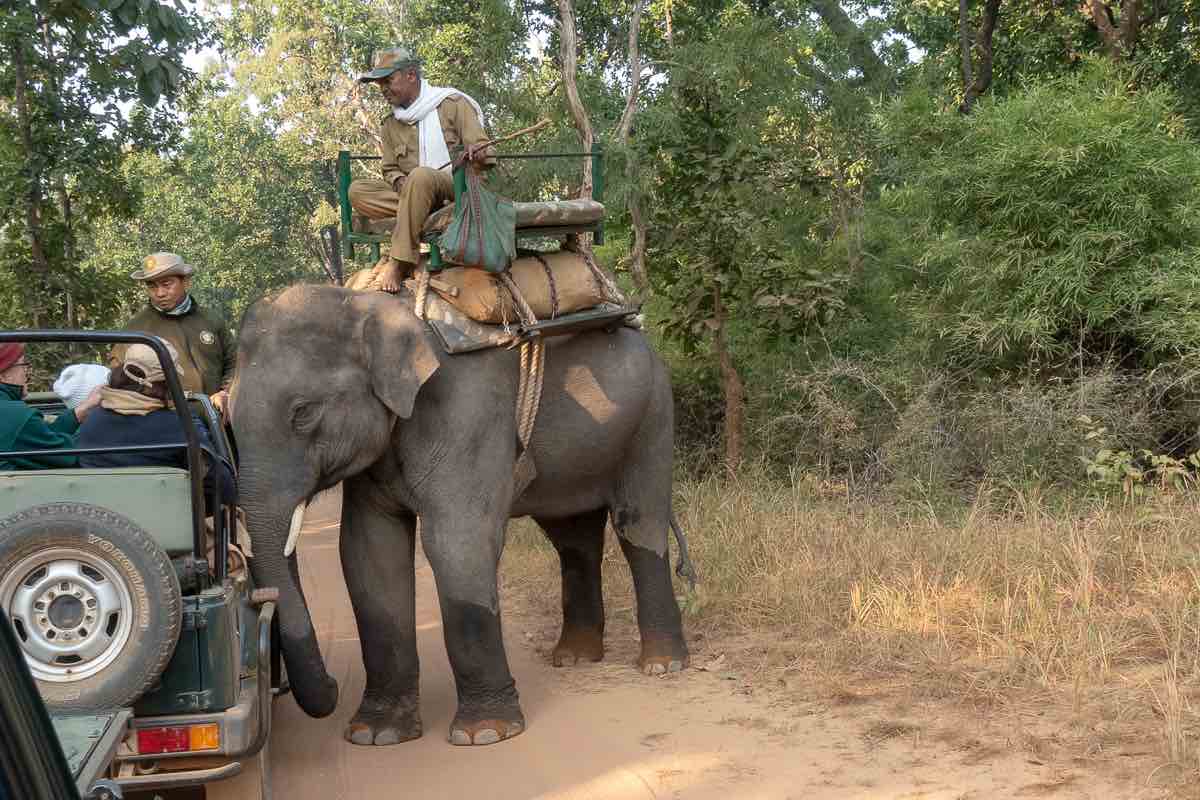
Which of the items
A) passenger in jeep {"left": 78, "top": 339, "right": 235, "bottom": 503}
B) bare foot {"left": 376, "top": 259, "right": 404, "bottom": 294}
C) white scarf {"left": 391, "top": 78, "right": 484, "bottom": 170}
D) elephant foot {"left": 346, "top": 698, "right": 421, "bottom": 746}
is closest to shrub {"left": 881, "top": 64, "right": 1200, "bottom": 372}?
white scarf {"left": 391, "top": 78, "right": 484, "bottom": 170}

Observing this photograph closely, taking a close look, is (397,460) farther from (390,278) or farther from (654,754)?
(654,754)

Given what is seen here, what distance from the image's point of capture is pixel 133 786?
4.34 metres

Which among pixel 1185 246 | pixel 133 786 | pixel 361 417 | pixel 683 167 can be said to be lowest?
pixel 133 786

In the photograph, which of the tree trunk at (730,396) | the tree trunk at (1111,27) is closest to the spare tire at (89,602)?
the tree trunk at (730,396)

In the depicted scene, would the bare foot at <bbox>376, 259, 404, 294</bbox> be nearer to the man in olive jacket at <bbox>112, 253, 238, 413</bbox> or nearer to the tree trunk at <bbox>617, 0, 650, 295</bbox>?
the man in olive jacket at <bbox>112, 253, 238, 413</bbox>

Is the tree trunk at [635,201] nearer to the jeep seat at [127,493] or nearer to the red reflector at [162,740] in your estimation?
the jeep seat at [127,493]

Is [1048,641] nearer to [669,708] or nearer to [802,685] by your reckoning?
[802,685]

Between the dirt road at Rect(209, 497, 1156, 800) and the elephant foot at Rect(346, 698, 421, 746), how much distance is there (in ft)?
0.17

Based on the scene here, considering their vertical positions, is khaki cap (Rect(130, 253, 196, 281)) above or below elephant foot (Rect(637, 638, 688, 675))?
above

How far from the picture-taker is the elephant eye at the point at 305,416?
19.3 ft

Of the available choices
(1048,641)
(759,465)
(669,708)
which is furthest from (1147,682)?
(759,465)

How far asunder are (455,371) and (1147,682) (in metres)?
3.28

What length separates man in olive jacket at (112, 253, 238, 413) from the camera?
7.33 metres

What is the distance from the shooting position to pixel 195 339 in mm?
7469
